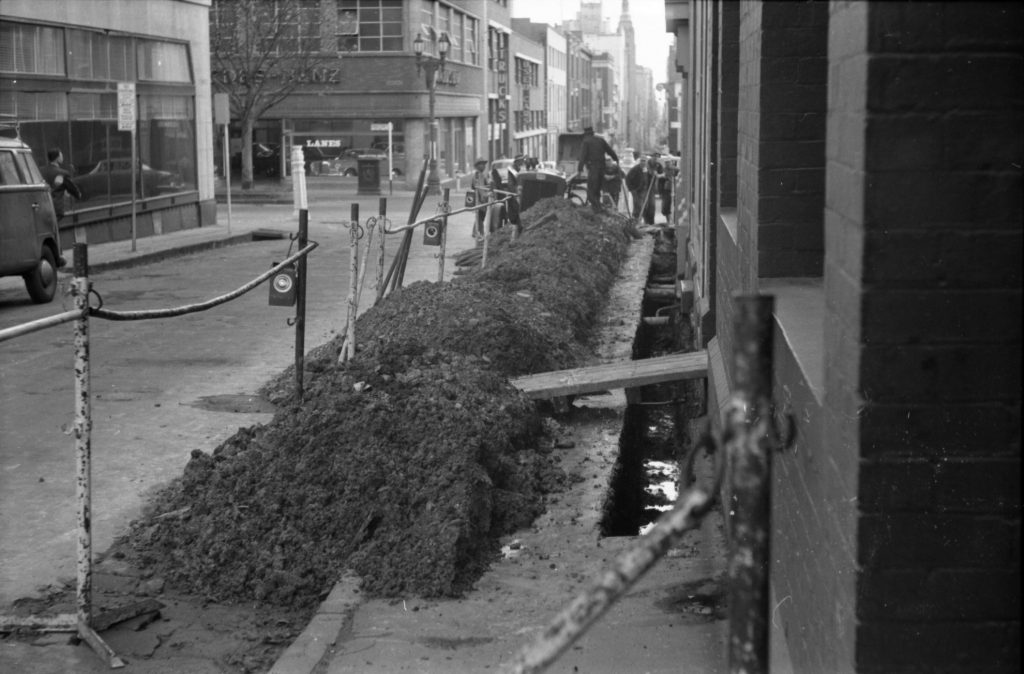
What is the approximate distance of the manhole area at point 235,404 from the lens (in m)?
10.1

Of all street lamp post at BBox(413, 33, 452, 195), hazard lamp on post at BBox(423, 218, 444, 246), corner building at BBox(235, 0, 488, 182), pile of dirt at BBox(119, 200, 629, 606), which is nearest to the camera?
pile of dirt at BBox(119, 200, 629, 606)

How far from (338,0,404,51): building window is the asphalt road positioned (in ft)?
126

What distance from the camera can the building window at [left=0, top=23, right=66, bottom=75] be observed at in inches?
895

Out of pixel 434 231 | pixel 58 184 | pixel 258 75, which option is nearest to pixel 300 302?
pixel 434 231

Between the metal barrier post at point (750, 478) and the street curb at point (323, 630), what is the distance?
2.95 meters

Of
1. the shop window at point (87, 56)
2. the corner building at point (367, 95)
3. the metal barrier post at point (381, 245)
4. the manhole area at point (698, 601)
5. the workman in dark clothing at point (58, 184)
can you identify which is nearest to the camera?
the manhole area at point (698, 601)

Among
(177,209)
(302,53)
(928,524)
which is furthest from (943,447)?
(302,53)

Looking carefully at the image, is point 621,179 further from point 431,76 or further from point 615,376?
point 615,376

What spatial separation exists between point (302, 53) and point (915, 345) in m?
48.6

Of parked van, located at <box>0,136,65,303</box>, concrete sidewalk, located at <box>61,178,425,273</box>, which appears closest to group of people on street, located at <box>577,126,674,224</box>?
concrete sidewalk, located at <box>61,178,425,273</box>

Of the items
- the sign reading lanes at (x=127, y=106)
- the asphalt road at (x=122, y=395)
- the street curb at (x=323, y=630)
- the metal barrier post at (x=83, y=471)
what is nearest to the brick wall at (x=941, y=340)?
the street curb at (x=323, y=630)

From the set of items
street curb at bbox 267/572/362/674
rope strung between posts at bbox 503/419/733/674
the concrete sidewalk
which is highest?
rope strung between posts at bbox 503/419/733/674

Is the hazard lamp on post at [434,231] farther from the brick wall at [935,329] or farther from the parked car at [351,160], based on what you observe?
the parked car at [351,160]

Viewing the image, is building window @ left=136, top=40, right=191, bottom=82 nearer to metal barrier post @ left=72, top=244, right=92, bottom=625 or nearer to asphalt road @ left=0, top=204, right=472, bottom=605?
asphalt road @ left=0, top=204, right=472, bottom=605
